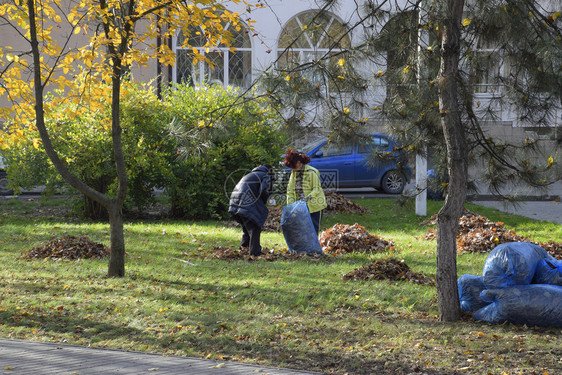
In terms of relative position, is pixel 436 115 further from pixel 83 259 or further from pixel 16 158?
pixel 16 158

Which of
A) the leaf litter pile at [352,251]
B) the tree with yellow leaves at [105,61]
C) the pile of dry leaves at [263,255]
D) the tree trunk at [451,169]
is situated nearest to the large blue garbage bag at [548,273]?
the tree trunk at [451,169]

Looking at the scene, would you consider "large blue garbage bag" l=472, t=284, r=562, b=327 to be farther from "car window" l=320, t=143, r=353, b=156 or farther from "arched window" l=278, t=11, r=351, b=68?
"arched window" l=278, t=11, r=351, b=68

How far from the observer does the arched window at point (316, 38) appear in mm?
6691

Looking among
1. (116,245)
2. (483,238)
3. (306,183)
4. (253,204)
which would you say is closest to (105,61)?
(116,245)

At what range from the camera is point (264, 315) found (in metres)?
6.44

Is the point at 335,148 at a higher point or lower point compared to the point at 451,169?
higher

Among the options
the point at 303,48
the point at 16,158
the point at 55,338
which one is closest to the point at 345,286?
the point at 303,48

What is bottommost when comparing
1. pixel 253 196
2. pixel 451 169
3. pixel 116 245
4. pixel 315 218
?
pixel 116 245

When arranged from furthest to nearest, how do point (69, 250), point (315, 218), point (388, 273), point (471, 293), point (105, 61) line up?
point (315, 218) < point (69, 250) < point (105, 61) < point (388, 273) < point (471, 293)

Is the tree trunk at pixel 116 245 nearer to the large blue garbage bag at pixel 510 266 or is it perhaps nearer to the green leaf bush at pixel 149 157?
the large blue garbage bag at pixel 510 266

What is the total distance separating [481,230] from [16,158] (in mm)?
9416

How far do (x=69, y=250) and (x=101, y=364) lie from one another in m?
4.77

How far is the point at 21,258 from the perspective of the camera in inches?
366

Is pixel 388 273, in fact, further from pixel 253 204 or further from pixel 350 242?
pixel 253 204
